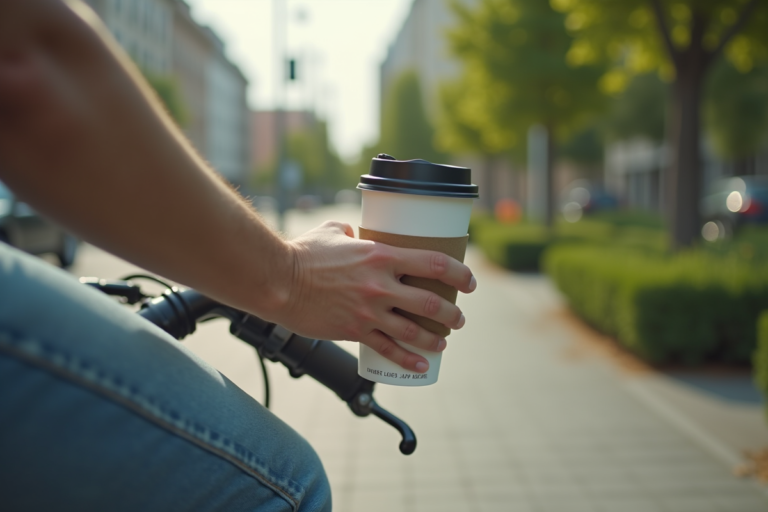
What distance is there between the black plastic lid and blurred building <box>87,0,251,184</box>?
106 ft

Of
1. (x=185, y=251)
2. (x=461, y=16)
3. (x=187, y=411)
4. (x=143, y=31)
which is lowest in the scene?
(x=187, y=411)

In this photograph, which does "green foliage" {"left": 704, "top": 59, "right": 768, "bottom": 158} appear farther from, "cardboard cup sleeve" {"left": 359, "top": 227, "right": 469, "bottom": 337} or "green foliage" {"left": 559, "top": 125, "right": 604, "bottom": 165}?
"cardboard cup sleeve" {"left": 359, "top": 227, "right": 469, "bottom": 337}

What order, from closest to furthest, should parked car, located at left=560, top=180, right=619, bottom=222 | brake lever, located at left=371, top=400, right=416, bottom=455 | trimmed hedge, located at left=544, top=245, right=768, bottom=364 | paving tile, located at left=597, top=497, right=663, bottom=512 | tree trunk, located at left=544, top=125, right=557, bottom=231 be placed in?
brake lever, located at left=371, top=400, right=416, bottom=455
paving tile, located at left=597, top=497, right=663, bottom=512
trimmed hedge, located at left=544, top=245, right=768, bottom=364
tree trunk, located at left=544, top=125, right=557, bottom=231
parked car, located at left=560, top=180, right=619, bottom=222

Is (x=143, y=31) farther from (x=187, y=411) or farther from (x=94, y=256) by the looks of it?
(x=187, y=411)

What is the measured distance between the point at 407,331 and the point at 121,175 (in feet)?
1.65

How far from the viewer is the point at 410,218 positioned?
3.83 feet

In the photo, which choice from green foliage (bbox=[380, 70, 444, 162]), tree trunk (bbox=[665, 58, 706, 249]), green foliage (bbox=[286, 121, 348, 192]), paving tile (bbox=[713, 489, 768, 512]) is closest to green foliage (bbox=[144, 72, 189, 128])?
green foliage (bbox=[380, 70, 444, 162])

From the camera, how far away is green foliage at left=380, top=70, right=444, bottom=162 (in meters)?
63.6

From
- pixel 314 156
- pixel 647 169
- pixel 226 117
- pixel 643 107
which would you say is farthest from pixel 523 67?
pixel 314 156

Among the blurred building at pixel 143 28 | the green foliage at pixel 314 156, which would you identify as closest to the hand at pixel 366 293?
the blurred building at pixel 143 28

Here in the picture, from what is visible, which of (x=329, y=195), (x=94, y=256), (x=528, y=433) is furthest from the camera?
(x=329, y=195)

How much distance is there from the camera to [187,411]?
91cm

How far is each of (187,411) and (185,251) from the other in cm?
19

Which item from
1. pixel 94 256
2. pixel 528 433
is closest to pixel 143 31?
pixel 94 256
